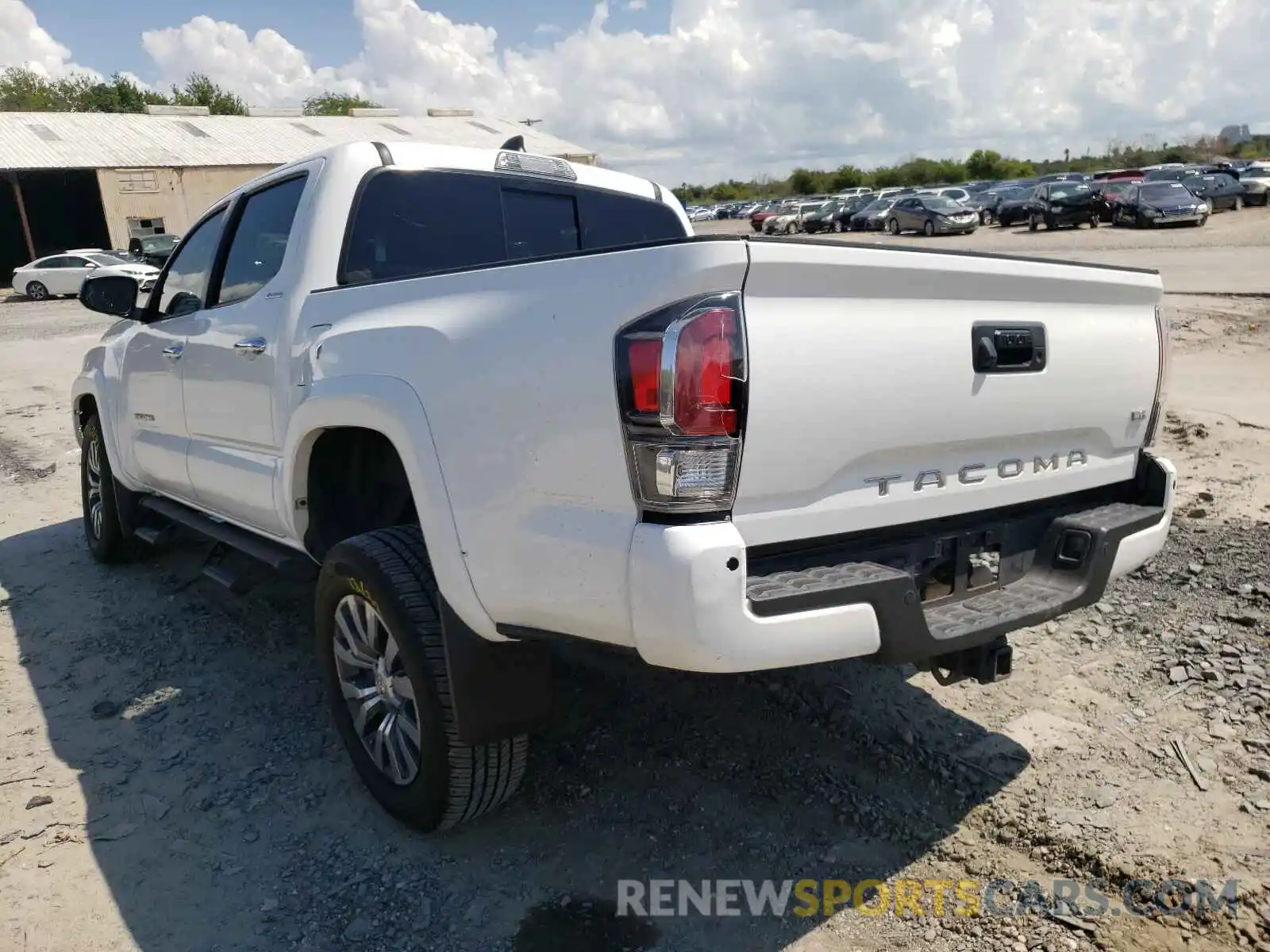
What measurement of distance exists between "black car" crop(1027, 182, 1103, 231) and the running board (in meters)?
32.4

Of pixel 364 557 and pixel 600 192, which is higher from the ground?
pixel 600 192

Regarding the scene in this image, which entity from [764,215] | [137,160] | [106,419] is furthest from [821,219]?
[106,419]

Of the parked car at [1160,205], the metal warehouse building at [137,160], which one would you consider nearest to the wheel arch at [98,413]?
the metal warehouse building at [137,160]

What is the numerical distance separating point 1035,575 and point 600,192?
8.01ft

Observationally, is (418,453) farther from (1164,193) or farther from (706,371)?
(1164,193)

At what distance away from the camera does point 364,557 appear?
2914 millimetres

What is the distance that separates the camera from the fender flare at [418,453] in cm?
259

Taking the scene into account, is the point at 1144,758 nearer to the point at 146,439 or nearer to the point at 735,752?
the point at 735,752

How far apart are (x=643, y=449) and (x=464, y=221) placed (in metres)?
Answer: 1.97

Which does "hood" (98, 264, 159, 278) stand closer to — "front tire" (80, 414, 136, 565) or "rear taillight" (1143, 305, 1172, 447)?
"front tire" (80, 414, 136, 565)

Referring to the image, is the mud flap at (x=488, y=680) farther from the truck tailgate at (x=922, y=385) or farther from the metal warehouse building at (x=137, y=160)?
the metal warehouse building at (x=137, y=160)

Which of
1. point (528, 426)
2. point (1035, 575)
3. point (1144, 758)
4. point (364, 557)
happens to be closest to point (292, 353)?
point (364, 557)

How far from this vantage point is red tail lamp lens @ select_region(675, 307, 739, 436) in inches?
83.6

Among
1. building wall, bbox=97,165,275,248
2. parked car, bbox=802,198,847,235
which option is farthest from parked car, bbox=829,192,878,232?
building wall, bbox=97,165,275,248
